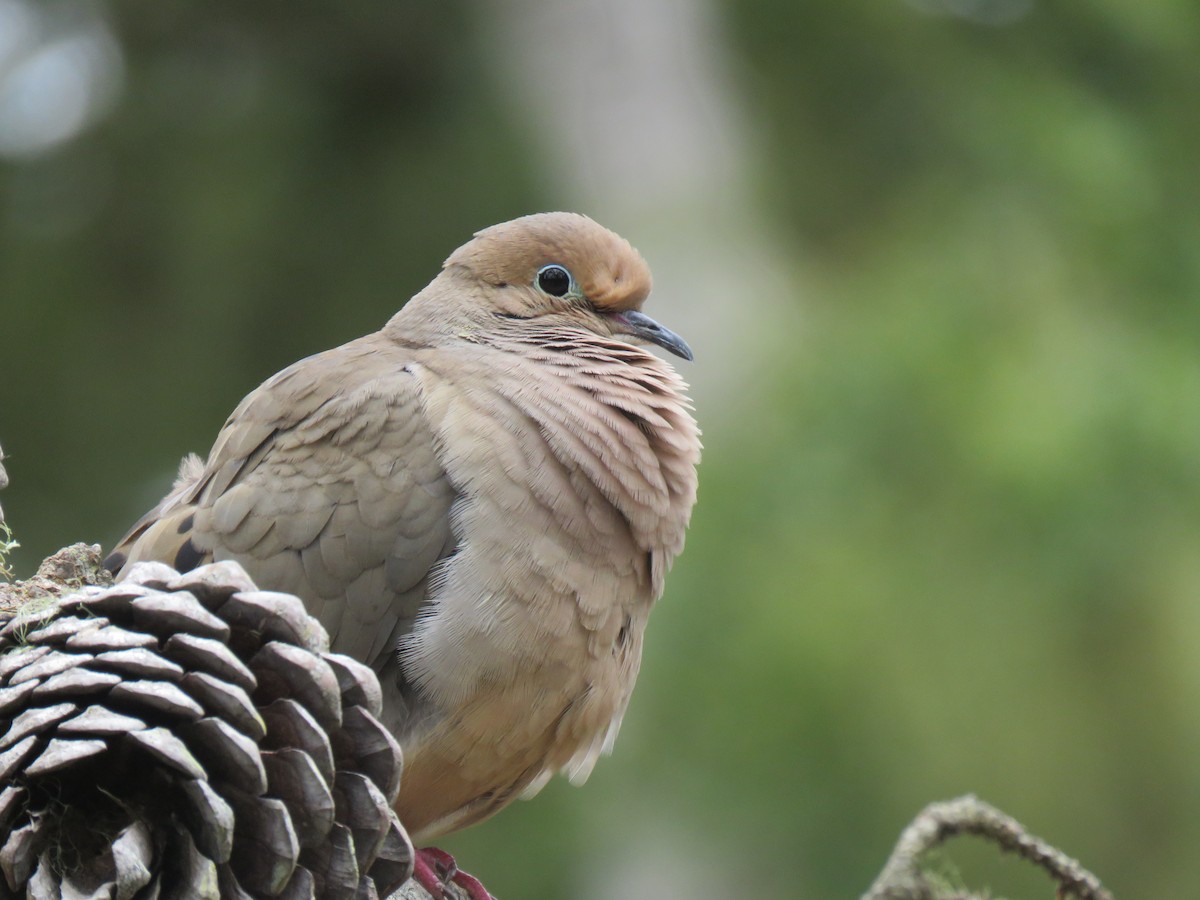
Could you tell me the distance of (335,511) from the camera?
103 inches

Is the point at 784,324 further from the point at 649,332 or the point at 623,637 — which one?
the point at 623,637

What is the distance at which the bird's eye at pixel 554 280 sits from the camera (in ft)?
10.7

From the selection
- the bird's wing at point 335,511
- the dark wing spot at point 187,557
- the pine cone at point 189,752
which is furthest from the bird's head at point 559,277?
the pine cone at point 189,752

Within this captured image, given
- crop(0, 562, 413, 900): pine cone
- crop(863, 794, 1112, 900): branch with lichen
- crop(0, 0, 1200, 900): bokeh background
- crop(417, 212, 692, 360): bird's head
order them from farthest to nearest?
crop(0, 0, 1200, 900): bokeh background, crop(417, 212, 692, 360): bird's head, crop(863, 794, 1112, 900): branch with lichen, crop(0, 562, 413, 900): pine cone

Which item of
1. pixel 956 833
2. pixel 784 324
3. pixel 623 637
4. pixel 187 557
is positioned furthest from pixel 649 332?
pixel 784 324

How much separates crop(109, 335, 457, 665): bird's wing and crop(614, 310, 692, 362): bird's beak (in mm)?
716

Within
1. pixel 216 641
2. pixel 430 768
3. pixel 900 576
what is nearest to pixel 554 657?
pixel 430 768

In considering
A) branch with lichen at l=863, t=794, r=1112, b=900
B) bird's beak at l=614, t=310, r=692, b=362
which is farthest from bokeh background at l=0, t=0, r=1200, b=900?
branch with lichen at l=863, t=794, r=1112, b=900

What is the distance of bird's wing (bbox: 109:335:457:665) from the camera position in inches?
101

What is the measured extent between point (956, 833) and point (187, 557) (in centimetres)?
156

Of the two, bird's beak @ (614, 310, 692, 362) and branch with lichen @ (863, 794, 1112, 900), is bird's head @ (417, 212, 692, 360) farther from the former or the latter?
branch with lichen @ (863, 794, 1112, 900)

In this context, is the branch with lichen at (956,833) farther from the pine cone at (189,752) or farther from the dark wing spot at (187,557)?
the dark wing spot at (187,557)

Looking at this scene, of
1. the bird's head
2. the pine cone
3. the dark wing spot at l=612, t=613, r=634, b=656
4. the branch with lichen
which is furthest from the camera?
the bird's head

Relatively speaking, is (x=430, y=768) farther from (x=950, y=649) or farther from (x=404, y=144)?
(x=404, y=144)
